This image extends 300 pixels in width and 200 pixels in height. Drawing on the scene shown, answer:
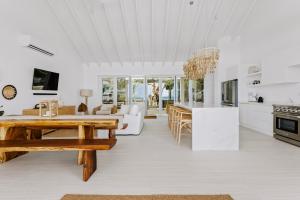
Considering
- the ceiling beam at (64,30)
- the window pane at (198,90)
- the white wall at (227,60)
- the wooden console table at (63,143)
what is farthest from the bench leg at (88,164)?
the window pane at (198,90)

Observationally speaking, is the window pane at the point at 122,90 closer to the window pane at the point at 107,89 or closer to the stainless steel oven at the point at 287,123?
the window pane at the point at 107,89

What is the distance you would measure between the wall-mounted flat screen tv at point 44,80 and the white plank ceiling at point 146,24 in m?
2.06

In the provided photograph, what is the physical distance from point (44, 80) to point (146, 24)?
13.6ft

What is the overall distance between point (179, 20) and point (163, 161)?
18.7 feet

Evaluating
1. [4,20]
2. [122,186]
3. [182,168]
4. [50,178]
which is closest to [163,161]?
[182,168]

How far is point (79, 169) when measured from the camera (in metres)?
3.17

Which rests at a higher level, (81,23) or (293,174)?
(81,23)

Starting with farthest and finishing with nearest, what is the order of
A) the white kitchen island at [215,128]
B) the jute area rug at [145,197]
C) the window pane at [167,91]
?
the window pane at [167,91], the white kitchen island at [215,128], the jute area rug at [145,197]

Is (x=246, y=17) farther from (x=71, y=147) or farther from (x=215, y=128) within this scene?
(x=71, y=147)

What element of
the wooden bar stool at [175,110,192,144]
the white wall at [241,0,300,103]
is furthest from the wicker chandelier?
the white wall at [241,0,300,103]

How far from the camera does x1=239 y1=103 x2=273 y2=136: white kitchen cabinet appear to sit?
5715 mm

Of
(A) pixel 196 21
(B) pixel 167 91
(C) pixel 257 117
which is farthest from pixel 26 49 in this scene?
(C) pixel 257 117

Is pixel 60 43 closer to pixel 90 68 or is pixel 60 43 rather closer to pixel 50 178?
pixel 90 68

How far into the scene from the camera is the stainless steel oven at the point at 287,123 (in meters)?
4.64
